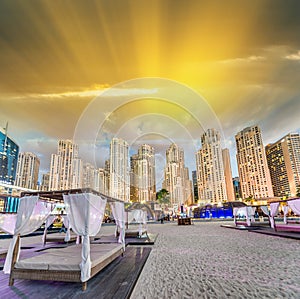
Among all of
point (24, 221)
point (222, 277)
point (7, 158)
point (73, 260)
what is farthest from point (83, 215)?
point (7, 158)

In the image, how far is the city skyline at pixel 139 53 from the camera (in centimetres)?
825

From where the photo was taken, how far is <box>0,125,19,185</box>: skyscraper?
53.4 m

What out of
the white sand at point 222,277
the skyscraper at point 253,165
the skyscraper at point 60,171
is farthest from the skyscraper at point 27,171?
the skyscraper at point 253,165

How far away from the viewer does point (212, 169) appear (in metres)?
58.2

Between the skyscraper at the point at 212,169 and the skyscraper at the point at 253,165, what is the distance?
1163 centimetres

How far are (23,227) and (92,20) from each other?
9.38 meters

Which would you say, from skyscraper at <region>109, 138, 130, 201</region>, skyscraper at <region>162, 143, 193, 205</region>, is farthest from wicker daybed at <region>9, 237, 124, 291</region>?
skyscraper at <region>162, 143, 193, 205</region>

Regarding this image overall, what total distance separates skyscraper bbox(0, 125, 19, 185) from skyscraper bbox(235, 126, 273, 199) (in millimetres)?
81631

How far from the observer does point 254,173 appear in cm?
6288

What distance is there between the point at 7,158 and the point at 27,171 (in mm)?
13980

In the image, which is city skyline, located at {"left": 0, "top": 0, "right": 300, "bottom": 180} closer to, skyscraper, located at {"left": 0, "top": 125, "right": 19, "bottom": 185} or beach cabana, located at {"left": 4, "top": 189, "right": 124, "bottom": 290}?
beach cabana, located at {"left": 4, "top": 189, "right": 124, "bottom": 290}

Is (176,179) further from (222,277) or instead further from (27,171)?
(27,171)

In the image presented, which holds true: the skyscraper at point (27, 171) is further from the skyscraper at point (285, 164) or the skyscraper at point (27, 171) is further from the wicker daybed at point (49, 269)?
the skyscraper at point (285, 164)

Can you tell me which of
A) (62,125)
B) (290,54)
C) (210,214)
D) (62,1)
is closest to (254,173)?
(210,214)
